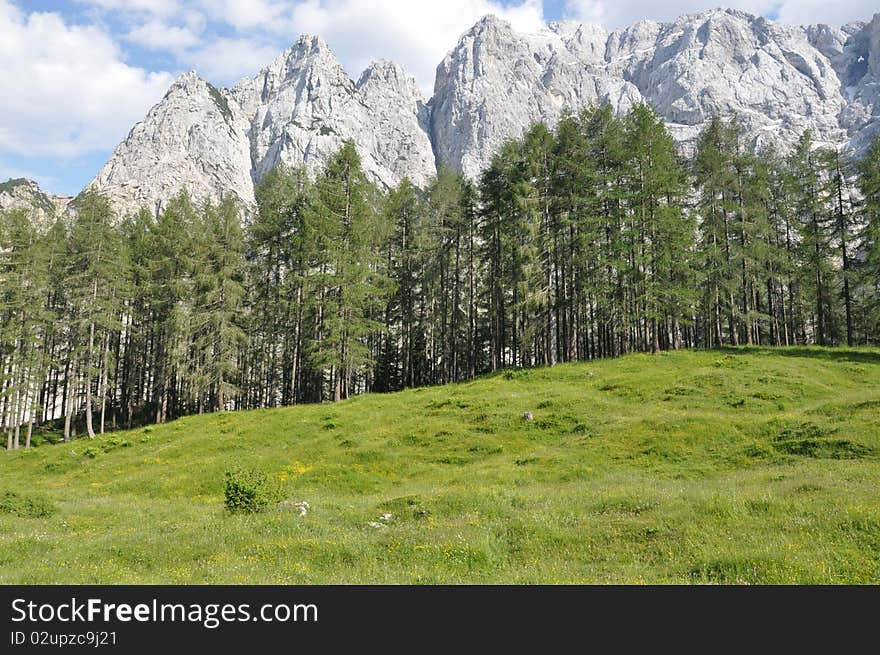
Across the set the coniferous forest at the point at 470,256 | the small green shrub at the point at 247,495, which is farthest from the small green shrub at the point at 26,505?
the coniferous forest at the point at 470,256

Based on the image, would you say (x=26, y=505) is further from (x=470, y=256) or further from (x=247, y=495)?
(x=470, y=256)

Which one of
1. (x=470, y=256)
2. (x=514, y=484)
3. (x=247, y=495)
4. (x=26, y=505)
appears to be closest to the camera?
(x=247, y=495)

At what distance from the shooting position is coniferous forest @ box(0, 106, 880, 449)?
134 feet

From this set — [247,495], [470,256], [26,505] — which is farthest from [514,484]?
[470,256]

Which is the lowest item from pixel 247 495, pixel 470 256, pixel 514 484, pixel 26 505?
pixel 26 505

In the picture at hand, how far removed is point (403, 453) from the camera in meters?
25.9

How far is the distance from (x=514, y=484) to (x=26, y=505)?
17.2m

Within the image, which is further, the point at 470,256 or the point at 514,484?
the point at 470,256

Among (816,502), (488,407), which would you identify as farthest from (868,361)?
(816,502)

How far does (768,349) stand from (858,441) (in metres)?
22.1

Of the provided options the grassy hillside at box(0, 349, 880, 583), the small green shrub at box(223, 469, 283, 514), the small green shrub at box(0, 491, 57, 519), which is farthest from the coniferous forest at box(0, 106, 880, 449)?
the small green shrub at box(223, 469, 283, 514)

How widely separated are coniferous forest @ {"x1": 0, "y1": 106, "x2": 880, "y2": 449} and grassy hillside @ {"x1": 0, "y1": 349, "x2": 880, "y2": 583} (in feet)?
21.9

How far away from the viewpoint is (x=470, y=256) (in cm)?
5181
